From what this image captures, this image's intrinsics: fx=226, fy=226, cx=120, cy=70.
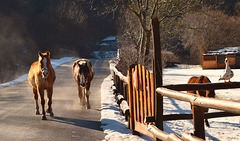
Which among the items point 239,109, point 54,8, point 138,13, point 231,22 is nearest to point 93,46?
point 54,8

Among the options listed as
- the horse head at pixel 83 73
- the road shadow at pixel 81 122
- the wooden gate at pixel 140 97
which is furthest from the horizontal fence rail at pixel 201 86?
the horse head at pixel 83 73

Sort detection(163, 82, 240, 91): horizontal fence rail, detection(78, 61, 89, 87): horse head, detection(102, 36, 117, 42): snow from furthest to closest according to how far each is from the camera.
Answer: detection(102, 36, 117, 42): snow, detection(78, 61, 89, 87): horse head, detection(163, 82, 240, 91): horizontal fence rail

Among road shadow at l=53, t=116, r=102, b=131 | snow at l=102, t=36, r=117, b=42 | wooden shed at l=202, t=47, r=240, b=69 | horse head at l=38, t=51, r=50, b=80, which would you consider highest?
snow at l=102, t=36, r=117, b=42

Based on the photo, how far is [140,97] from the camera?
494cm

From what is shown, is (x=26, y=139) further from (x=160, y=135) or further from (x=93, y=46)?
(x=93, y=46)

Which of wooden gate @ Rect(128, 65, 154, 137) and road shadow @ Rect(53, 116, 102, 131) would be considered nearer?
wooden gate @ Rect(128, 65, 154, 137)

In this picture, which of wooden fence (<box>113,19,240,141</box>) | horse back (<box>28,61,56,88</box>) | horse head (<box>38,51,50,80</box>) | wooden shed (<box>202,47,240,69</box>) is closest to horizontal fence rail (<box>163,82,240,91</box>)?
wooden fence (<box>113,19,240,141</box>)

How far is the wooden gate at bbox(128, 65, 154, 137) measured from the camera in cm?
445

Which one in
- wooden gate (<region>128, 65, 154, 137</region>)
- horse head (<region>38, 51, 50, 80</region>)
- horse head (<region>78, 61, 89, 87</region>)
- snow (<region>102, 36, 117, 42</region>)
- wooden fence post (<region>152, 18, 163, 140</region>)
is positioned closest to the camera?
wooden fence post (<region>152, 18, 163, 140</region>)

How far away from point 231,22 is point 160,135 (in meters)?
44.1

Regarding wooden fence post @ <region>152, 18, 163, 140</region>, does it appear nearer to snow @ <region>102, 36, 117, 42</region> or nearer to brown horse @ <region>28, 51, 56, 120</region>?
brown horse @ <region>28, 51, 56, 120</region>

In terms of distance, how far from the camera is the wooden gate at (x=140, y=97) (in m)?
4.45

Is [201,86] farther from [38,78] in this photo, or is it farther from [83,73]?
[38,78]

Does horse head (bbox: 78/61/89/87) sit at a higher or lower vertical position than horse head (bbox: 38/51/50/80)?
lower
